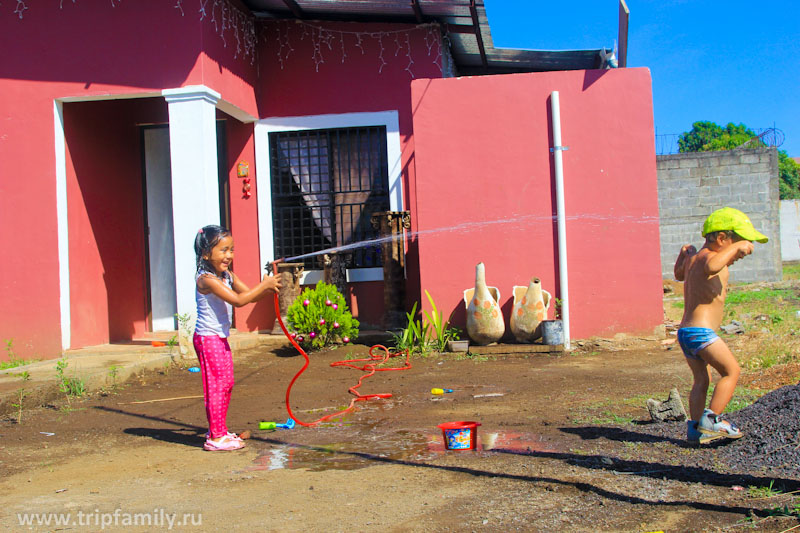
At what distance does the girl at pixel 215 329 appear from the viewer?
4.80 m

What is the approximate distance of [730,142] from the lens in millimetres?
50219

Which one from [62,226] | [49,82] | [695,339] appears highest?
[49,82]

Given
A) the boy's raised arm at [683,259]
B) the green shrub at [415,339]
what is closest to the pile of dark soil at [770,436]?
the boy's raised arm at [683,259]

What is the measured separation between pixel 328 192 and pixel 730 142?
155 feet

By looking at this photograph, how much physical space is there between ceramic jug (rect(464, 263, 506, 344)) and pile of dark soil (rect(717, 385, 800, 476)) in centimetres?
456

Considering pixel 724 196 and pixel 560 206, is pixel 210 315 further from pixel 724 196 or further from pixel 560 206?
pixel 724 196

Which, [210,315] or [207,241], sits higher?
[207,241]

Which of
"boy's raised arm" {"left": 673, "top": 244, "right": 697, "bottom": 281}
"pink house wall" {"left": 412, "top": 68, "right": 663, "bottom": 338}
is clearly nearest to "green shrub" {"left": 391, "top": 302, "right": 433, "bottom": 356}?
"pink house wall" {"left": 412, "top": 68, "right": 663, "bottom": 338}

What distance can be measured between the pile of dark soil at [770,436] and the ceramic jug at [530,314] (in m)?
4.55

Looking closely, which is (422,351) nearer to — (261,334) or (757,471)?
(261,334)

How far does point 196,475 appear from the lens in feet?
13.7

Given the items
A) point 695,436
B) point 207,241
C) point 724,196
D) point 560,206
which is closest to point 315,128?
point 560,206

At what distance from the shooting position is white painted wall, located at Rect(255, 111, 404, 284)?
35.1 feet

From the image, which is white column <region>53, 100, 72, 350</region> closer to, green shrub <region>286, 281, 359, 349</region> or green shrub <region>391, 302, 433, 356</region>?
green shrub <region>286, 281, 359, 349</region>
